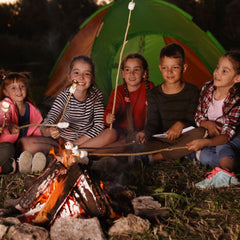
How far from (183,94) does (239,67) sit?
0.51m

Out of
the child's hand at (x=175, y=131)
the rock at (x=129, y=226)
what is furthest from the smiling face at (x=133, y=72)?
the rock at (x=129, y=226)

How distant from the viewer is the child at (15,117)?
2537 mm

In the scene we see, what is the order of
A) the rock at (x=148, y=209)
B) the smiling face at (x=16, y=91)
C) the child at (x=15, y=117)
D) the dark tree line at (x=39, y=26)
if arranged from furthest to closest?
1. the dark tree line at (x=39, y=26)
2. the smiling face at (x=16, y=91)
3. the child at (x=15, y=117)
4. the rock at (x=148, y=209)

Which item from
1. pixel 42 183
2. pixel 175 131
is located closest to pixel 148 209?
pixel 42 183

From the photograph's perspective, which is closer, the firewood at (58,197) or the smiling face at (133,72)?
the firewood at (58,197)

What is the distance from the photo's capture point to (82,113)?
287cm

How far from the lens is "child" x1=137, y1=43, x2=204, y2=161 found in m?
2.76

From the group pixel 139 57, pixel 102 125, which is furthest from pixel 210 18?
pixel 102 125

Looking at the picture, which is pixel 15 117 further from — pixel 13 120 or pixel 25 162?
pixel 25 162

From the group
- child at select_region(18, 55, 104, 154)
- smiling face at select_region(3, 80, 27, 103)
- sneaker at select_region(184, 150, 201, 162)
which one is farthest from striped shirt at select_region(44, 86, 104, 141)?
sneaker at select_region(184, 150, 201, 162)

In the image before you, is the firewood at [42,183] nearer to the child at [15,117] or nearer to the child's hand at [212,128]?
the child at [15,117]

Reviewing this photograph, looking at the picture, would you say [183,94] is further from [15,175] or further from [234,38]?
[234,38]

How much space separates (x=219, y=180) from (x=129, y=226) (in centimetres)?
89

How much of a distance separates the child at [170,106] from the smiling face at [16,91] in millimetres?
1069
